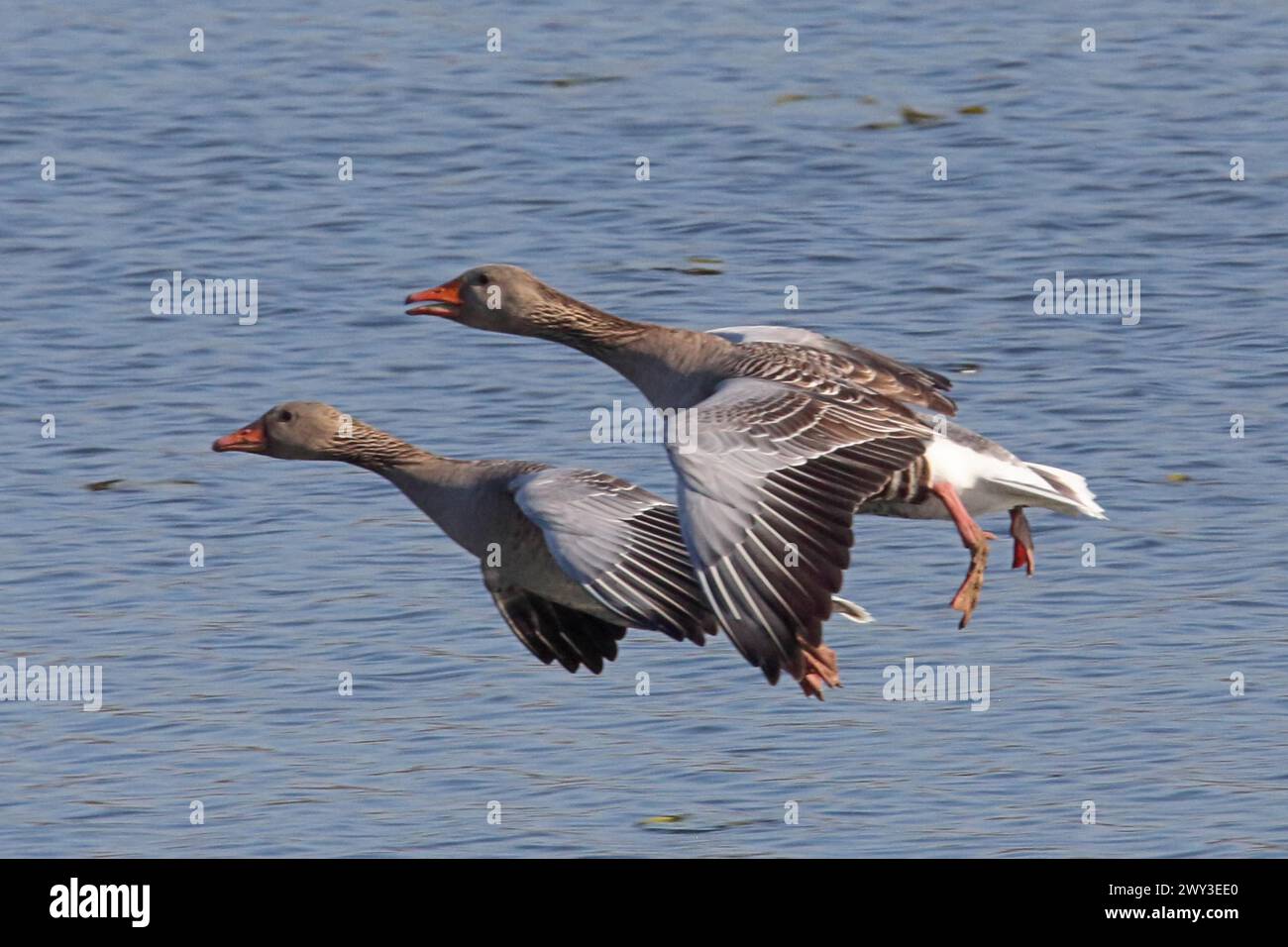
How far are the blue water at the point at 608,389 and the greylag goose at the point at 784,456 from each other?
180 cm

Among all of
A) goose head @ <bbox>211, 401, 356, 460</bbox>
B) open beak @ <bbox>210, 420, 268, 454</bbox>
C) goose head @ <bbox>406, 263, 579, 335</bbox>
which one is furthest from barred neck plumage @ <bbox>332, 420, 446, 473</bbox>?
goose head @ <bbox>406, 263, 579, 335</bbox>

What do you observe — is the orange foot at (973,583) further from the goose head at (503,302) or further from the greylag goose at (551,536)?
the goose head at (503,302)

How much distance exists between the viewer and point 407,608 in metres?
16.5

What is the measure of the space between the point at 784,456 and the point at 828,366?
166 cm

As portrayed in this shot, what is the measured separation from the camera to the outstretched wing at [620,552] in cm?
1197

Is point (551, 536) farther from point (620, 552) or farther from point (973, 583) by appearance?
point (973, 583)

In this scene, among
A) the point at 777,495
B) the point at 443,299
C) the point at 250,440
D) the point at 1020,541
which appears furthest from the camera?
the point at 1020,541

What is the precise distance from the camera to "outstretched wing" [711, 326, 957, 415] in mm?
13031

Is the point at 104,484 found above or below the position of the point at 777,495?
above

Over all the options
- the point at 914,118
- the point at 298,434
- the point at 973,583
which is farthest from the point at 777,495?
the point at 914,118

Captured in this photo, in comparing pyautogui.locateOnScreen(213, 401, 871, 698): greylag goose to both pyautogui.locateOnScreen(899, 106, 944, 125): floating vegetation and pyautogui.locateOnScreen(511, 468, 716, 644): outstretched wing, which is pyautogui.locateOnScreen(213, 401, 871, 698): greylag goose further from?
pyautogui.locateOnScreen(899, 106, 944, 125): floating vegetation

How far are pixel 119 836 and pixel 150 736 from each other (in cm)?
133

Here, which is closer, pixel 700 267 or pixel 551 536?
pixel 551 536

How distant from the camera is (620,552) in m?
12.1
